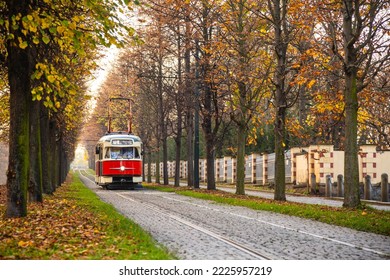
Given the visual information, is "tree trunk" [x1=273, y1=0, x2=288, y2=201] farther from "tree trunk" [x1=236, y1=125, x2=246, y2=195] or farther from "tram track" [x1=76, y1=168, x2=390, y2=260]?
"tram track" [x1=76, y1=168, x2=390, y2=260]

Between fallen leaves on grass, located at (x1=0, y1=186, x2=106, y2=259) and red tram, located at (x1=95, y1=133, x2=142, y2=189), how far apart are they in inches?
863

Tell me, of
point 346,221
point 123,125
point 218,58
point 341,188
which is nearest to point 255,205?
point 346,221

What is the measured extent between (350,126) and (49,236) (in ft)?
34.3

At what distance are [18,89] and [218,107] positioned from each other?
65.1ft

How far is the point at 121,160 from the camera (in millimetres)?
37625

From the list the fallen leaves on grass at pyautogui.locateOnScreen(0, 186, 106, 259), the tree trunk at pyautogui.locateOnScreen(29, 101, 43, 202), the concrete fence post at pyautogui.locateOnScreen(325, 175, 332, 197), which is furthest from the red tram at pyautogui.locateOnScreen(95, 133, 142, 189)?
the fallen leaves on grass at pyautogui.locateOnScreen(0, 186, 106, 259)

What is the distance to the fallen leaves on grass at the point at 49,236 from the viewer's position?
874cm

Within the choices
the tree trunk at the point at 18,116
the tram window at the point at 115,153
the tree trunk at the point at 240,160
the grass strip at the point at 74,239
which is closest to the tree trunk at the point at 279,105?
the tree trunk at the point at 240,160

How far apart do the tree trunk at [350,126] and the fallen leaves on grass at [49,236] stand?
7633 millimetres

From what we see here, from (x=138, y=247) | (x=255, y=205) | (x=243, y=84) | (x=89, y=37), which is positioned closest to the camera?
(x=138, y=247)

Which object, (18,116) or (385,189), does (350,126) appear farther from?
(18,116)

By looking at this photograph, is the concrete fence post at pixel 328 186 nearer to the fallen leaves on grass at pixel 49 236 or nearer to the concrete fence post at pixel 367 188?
the concrete fence post at pixel 367 188
